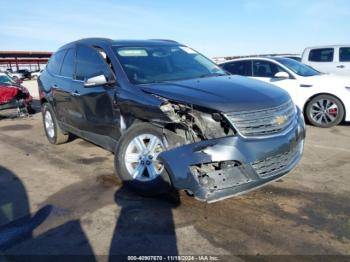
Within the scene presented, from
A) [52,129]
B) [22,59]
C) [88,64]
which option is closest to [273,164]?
[88,64]

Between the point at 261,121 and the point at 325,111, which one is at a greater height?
the point at 261,121

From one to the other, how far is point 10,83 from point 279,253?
10111 mm

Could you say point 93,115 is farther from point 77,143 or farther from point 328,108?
point 328,108

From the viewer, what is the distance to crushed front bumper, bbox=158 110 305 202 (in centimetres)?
335

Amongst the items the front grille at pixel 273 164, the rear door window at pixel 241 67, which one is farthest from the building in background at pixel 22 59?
the front grille at pixel 273 164

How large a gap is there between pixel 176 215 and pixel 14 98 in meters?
8.22

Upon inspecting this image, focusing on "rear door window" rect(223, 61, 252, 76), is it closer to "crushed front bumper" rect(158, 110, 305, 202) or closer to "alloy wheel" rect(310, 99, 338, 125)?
"alloy wheel" rect(310, 99, 338, 125)

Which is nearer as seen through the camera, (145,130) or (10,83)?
(145,130)

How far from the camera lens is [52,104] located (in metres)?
6.72

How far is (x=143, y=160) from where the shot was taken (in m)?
4.12

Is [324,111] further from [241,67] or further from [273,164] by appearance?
[273,164]

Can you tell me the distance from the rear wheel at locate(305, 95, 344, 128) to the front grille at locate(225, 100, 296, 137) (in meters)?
4.68

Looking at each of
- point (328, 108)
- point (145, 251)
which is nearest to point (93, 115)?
point (145, 251)

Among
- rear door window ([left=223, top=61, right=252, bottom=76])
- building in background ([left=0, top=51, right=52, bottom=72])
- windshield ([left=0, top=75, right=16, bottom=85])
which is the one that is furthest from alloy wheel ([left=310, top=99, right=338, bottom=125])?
building in background ([left=0, top=51, right=52, bottom=72])
